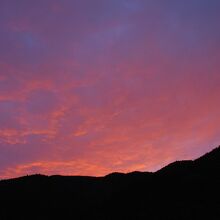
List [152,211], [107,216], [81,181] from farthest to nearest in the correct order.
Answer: [81,181] → [107,216] → [152,211]

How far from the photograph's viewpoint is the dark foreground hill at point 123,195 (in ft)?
107

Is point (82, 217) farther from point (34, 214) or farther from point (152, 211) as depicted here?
point (152, 211)

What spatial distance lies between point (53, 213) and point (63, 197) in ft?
14.8

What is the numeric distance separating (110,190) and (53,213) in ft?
31.9

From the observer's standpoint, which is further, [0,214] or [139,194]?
[0,214]

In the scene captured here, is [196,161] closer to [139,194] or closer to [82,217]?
[139,194]

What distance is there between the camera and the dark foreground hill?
107 ft

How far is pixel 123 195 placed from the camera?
4375cm

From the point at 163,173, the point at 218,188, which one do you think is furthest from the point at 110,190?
the point at 218,188

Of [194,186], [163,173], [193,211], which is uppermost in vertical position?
[163,173]

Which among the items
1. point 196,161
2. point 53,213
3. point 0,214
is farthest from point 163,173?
point 0,214

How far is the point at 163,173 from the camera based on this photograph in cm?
4419

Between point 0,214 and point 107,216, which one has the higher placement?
point 0,214

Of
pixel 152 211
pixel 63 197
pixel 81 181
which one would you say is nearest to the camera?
pixel 152 211
